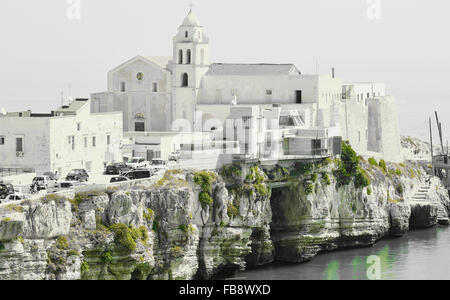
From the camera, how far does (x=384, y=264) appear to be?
95.6m

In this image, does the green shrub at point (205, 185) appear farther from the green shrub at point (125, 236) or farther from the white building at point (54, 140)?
the green shrub at point (125, 236)

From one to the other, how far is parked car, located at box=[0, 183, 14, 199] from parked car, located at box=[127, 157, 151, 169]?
13.2m

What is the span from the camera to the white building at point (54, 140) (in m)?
89.6

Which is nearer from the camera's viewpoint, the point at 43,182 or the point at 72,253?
Result: the point at 72,253

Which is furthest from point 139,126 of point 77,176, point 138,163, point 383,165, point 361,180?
point 77,176

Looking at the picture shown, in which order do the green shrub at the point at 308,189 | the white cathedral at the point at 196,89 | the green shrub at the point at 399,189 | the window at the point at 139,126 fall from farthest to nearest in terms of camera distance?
the green shrub at the point at 399,189
the window at the point at 139,126
the white cathedral at the point at 196,89
the green shrub at the point at 308,189

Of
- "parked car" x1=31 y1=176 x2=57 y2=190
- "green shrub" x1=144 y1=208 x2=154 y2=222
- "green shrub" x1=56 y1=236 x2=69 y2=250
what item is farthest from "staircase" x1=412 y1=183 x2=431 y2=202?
"green shrub" x1=56 y1=236 x2=69 y2=250

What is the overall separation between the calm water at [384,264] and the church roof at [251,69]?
671 inches

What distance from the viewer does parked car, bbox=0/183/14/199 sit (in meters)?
76.8

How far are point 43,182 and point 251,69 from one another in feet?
117

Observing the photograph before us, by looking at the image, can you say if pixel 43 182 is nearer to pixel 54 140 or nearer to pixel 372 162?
pixel 54 140

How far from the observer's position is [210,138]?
328 feet

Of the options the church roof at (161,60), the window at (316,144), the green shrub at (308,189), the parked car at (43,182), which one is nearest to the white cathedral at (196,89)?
the church roof at (161,60)
